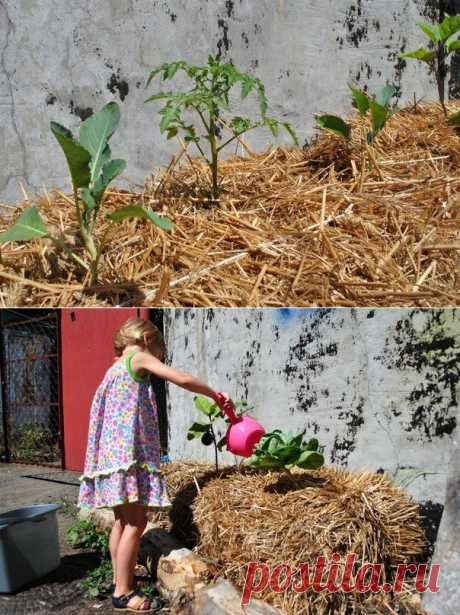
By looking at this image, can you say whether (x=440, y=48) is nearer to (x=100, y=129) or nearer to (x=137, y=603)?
(x=100, y=129)

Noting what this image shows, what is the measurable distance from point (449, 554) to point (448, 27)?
3.10 m

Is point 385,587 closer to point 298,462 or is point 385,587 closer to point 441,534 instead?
point 441,534

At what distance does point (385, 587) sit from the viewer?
Answer: 8.61 feet

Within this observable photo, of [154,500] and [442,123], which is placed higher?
[442,123]

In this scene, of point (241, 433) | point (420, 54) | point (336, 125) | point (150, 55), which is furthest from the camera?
point (420, 54)

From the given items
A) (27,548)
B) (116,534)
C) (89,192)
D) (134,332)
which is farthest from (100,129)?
(27,548)

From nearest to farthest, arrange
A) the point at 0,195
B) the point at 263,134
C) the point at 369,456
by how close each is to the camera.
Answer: the point at 369,456 → the point at 0,195 → the point at 263,134

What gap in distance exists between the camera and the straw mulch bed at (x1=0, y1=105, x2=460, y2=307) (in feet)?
8.13

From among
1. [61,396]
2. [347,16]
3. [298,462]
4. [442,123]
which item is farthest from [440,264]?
[61,396]

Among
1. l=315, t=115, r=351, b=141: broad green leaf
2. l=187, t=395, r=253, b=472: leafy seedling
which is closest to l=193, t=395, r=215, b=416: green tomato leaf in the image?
l=187, t=395, r=253, b=472: leafy seedling

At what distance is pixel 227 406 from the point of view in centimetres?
306

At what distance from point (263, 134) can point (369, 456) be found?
2.13 meters

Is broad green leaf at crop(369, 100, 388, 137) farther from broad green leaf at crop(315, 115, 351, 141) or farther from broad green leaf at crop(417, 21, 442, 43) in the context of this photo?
broad green leaf at crop(417, 21, 442, 43)

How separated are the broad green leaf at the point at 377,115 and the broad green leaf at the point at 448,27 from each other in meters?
0.98
